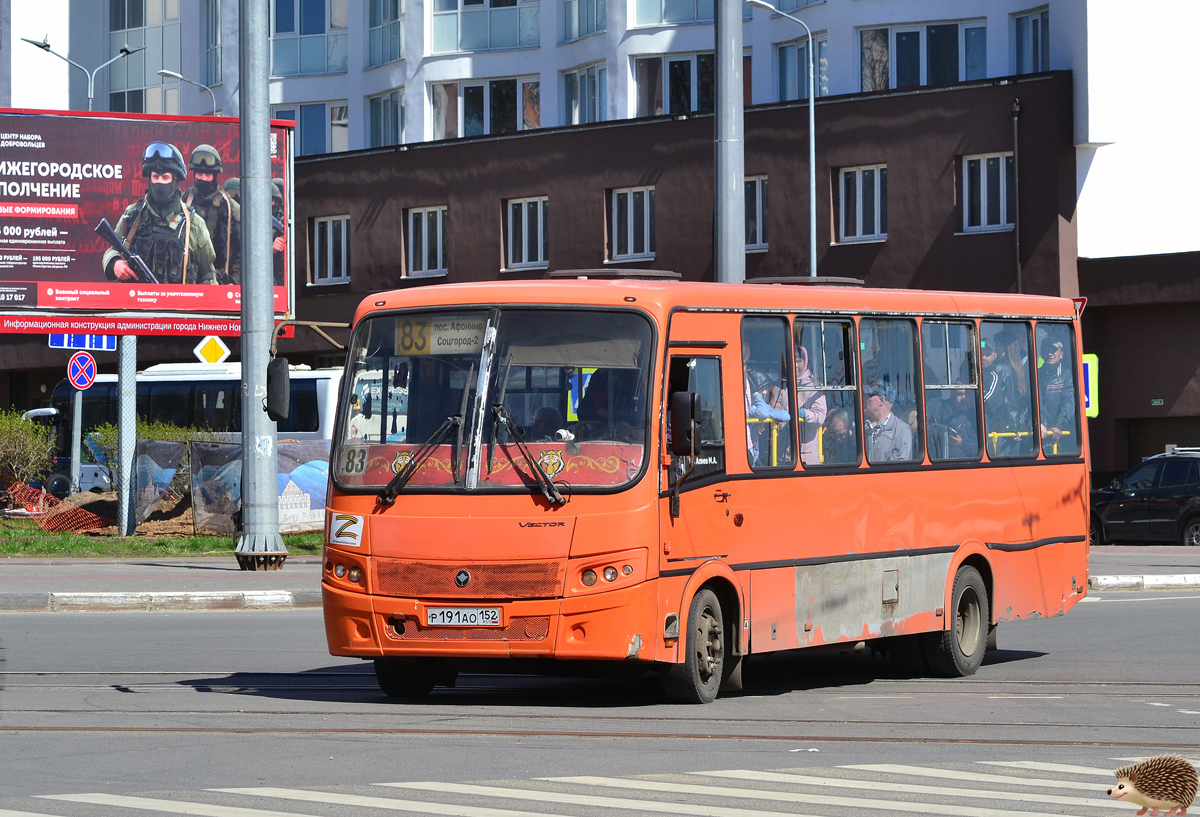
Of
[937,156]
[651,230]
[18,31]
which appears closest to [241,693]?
[937,156]

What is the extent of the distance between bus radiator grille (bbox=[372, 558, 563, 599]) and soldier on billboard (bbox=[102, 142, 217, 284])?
71.5 ft

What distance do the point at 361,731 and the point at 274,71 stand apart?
150 feet

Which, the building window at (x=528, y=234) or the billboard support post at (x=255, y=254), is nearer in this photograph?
the billboard support post at (x=255, y=254)

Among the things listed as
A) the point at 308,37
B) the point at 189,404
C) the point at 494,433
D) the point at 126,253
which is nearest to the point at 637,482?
the point at 494,433

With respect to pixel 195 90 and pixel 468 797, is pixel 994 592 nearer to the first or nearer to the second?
pixel 468 797

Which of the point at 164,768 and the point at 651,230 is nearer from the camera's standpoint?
the point at 164,768

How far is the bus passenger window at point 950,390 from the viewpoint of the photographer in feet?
44.2

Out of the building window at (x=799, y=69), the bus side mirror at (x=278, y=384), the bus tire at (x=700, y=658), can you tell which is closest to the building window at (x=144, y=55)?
the building window at (x=799, y=69)

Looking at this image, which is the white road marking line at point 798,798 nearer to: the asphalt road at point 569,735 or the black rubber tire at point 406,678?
the asphalt road at point 569,735

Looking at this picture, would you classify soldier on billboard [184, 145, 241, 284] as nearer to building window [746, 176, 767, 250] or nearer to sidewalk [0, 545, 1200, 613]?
sidewalk [0, 545, 1200, 613]

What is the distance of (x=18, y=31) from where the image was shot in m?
65.8

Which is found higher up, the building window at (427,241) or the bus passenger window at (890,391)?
the building window at (427,241)

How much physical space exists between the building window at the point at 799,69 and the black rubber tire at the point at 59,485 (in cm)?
1819

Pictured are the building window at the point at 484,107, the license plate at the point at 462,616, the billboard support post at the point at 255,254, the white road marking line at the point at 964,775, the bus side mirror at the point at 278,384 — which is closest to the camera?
the white road marking line at the point at 964,775
